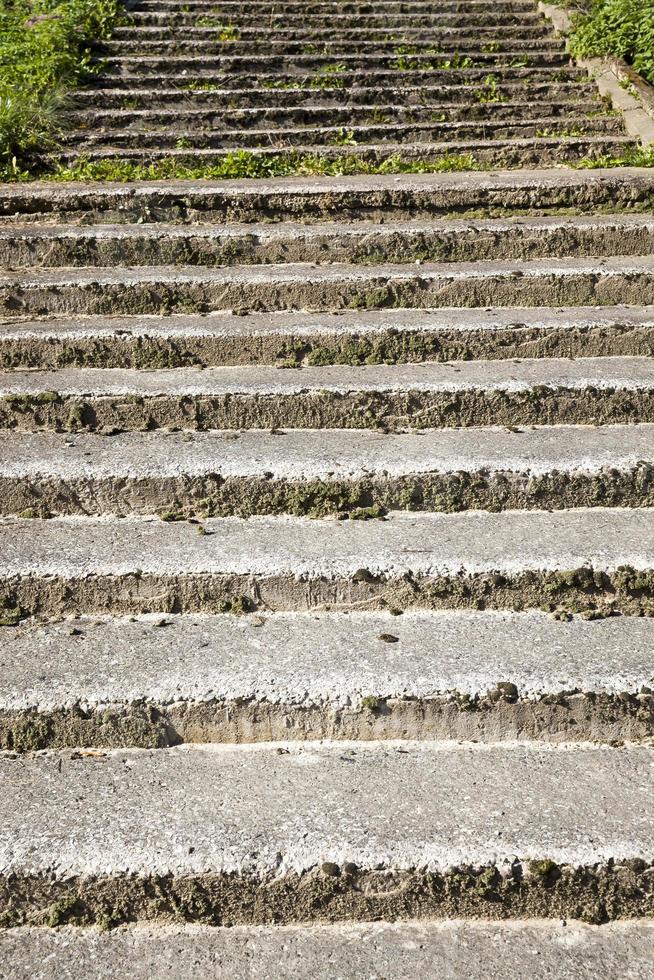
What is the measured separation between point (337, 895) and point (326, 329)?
2010 mm

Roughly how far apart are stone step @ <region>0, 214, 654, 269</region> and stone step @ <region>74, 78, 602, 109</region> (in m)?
1.80

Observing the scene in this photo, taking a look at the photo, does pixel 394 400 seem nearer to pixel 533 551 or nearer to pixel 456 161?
pixel 533 551

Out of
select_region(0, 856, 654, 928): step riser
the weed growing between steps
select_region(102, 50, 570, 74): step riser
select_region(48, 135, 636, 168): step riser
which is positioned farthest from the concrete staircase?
select_region(102, 50, 570, 74): step riser

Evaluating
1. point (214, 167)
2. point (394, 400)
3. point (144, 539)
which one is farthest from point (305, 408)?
point (214, 167)

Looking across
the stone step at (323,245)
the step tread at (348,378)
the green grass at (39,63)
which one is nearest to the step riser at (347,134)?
the green grass at (39,63)

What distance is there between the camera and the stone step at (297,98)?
5109 mm

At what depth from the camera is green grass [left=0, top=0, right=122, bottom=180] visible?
14.8 feet

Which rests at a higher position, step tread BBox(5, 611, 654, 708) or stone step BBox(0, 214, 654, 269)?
stone step BBox(0, 214, 654, 269)

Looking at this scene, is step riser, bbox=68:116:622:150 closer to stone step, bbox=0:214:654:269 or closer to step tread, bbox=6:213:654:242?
step tread, bbox=6:213:654:242

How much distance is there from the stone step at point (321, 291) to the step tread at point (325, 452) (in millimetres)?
781

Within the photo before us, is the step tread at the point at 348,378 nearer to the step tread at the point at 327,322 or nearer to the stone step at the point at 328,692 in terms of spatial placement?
the step tread at the point at 327,322

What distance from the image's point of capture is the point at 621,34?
5.64 meters

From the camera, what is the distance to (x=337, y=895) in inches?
63.2

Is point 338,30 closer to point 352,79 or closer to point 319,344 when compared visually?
point 352,79
